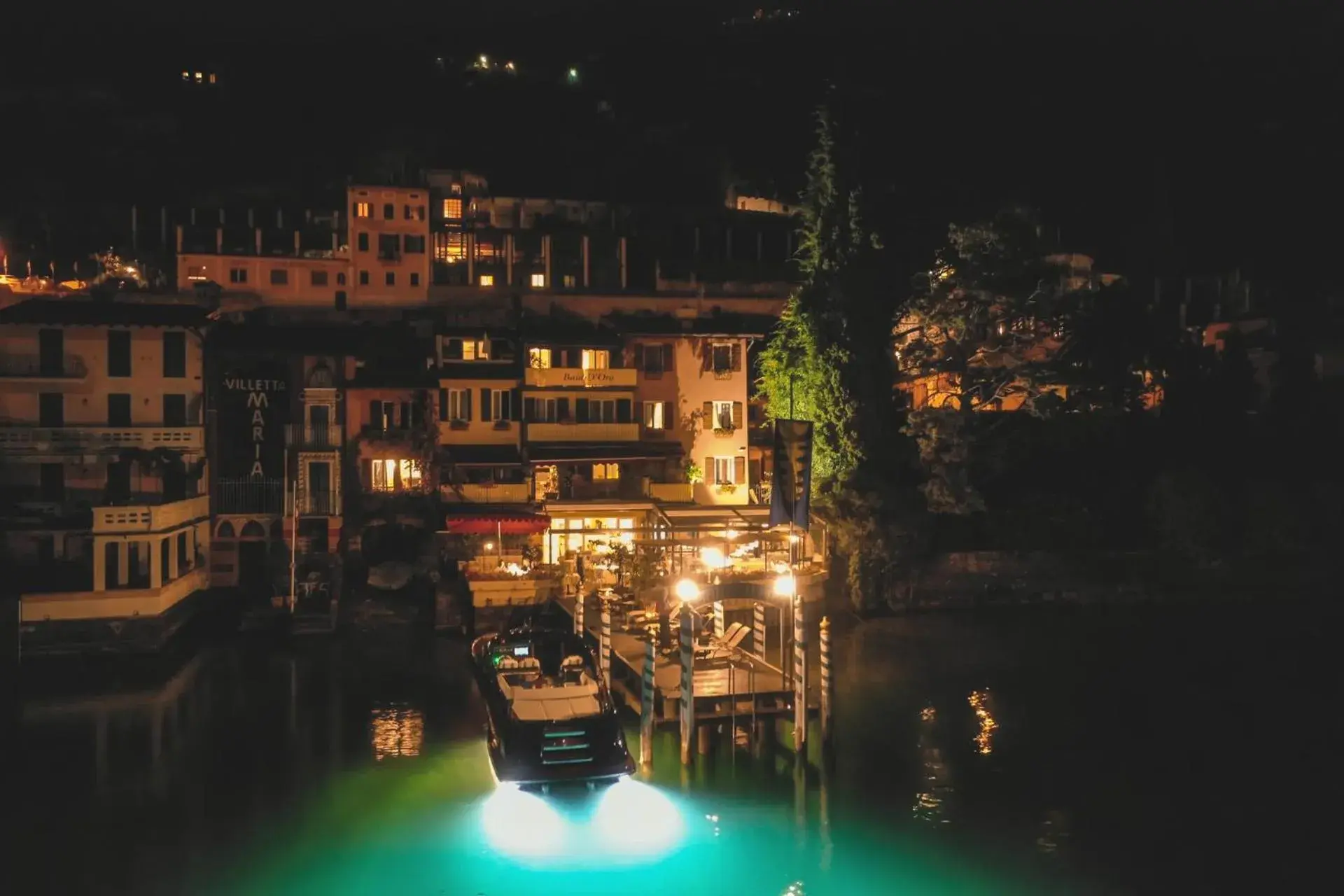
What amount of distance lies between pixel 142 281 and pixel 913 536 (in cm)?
4074

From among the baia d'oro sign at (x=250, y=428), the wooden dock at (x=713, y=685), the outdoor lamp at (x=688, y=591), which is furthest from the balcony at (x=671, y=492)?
→ the outdoor lamp at (x=688, y=591)

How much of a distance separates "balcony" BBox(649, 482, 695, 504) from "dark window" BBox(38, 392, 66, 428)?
896 inches

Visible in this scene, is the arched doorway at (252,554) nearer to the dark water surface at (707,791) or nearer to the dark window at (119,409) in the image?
the dark window at (119,409)

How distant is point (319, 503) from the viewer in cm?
4344

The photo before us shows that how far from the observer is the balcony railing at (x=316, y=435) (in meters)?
44.2

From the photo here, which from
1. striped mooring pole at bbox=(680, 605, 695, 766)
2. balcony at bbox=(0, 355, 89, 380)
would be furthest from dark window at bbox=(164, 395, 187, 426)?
striped mooring pole at bbox=(680, 605, 695, 766)

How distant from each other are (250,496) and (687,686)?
26516 millimetres

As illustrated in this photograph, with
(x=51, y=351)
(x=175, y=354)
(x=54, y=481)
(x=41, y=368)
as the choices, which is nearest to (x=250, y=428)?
(x=175, y=354)

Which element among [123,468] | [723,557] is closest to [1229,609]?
[723,557]

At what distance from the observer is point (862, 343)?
44.2 metres

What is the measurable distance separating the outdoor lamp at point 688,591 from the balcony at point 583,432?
66.7 feet

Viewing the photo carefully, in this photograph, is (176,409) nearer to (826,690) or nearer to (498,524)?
(498,524)

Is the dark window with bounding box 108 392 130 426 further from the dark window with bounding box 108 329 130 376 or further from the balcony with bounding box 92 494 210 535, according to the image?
the balcony with bounding box 92 494 210 535

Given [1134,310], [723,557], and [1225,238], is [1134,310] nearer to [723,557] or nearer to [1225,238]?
[723,557]
